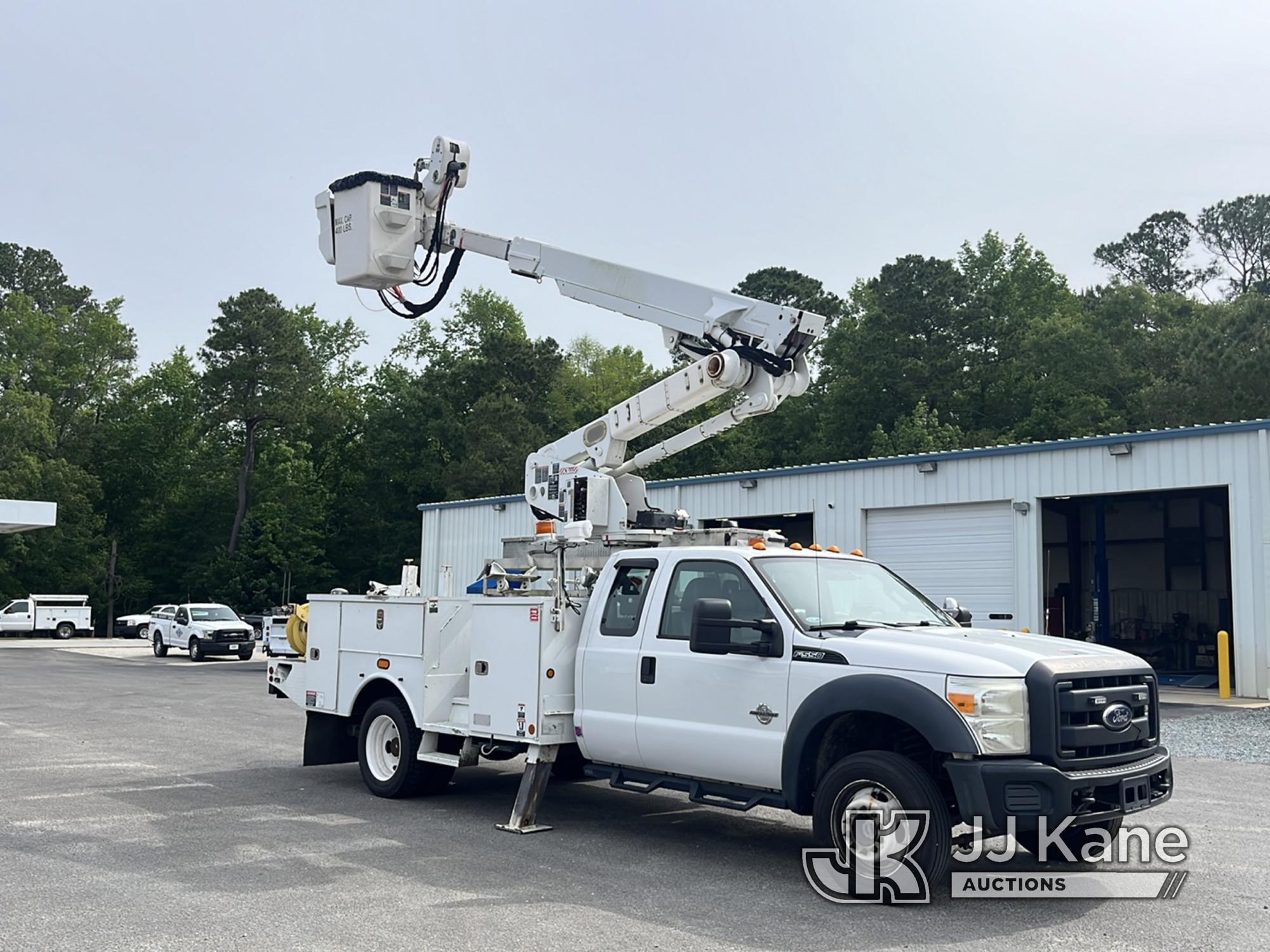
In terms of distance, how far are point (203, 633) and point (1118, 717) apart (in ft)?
111

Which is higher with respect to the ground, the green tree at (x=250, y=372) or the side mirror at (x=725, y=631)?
the green tree at (x=250, y=372)

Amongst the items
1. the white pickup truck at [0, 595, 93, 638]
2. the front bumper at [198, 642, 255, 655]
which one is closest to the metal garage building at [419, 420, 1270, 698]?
the front bumper at [198, 642, 255, 655]

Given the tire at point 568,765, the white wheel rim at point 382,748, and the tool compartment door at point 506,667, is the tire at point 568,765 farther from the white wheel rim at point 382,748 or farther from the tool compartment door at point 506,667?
the white wheel rim at point 382,748

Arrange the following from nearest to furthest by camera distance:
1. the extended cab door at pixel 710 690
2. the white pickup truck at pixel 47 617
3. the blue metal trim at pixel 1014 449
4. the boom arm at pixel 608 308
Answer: the extended cab door at pixel 710 690
the boom arm at pixel 608 308
the blue metal trim at pixel 1014 449
the white pickup truck at pixel 47 617

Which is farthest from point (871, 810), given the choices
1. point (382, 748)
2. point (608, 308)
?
point (608, 308)

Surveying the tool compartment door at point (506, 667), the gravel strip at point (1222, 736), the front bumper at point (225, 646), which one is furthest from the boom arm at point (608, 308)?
the front bumper at point (225, 646)

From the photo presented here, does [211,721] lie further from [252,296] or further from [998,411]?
[252,296]

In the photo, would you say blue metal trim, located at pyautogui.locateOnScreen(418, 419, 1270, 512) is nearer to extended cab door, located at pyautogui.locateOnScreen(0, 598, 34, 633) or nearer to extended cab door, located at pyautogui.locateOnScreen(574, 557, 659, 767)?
extended cab door, located at pyautogui.locateOnScreen(574, 557, 659, 767)

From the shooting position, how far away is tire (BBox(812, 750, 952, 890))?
22.8 feet

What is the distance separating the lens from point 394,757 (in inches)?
420

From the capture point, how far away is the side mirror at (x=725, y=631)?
304 inches

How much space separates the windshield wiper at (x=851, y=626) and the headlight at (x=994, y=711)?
1.07m

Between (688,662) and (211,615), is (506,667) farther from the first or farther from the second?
(211,615)

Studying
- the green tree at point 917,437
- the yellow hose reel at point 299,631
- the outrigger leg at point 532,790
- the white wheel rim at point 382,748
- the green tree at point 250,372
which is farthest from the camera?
the green tree at point 250,372
